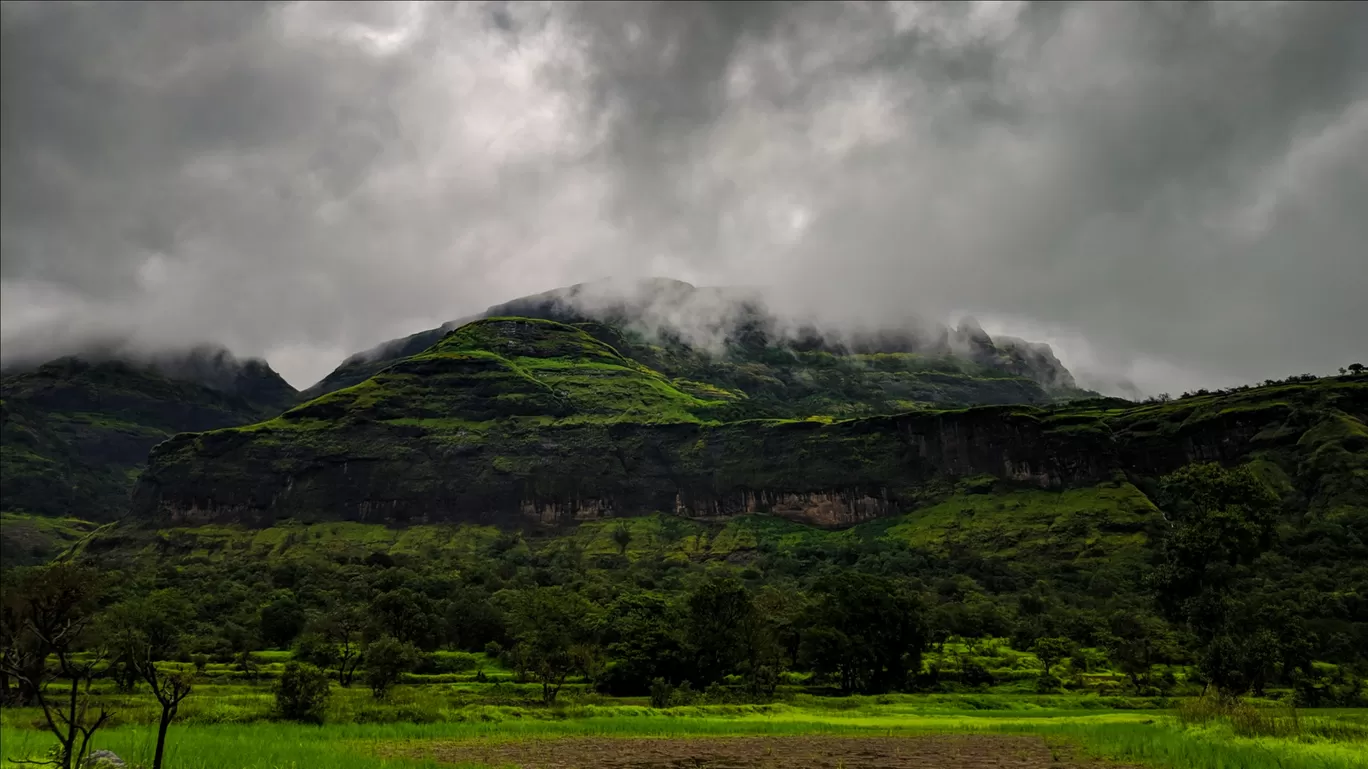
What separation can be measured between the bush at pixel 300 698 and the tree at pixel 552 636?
66.1 feet

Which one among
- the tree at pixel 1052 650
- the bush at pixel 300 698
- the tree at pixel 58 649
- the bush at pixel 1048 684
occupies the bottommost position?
the bush at pixel 1048 684

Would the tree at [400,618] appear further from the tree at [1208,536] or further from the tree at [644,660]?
the tree at [1208,536]

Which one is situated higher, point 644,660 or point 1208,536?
point 1208,536

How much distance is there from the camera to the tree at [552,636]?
6850cm

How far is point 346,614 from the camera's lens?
298ft

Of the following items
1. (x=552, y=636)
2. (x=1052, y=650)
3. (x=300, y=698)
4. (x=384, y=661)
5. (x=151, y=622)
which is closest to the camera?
(x=300, y=698)

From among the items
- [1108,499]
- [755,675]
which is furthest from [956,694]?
[1108,499]

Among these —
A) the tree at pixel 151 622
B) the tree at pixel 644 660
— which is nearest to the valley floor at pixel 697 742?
the tree at pixel 644 660

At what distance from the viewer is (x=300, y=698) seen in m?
41.8

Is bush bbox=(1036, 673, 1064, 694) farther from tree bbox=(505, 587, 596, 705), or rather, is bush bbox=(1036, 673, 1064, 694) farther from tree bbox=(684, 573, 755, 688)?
tree bbox=(505, 587, 596, 705)

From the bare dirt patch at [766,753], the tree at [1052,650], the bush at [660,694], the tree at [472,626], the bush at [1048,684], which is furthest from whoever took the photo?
the tree at [472,626]

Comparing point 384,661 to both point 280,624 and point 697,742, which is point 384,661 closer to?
point 697,742

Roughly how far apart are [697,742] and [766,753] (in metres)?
6.04

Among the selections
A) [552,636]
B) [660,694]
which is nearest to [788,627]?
[660,694]
